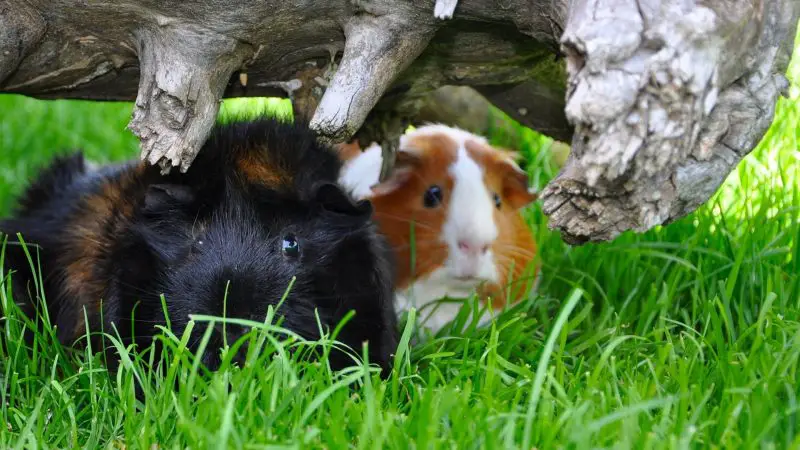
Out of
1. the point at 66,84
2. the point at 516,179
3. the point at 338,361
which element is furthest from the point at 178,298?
the point at 516,179

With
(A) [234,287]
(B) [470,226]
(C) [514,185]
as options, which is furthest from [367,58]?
(C) [514,185]

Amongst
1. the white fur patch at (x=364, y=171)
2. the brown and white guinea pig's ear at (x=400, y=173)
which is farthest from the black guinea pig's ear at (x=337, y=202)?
the white fur patch at (x=364, y=171)

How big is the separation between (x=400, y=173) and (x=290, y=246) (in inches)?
34.1

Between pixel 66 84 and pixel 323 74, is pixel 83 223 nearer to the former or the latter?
pixel 66 84

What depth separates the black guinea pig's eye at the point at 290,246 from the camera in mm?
2230

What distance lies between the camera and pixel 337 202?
2.29 metres

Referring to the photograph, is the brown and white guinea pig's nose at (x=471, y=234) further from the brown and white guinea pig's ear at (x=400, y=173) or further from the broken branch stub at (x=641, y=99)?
the broken branch stub at (x=641, y=99)

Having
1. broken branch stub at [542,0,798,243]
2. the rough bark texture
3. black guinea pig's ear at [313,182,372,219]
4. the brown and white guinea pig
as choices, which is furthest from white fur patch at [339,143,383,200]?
broken branch stub at [542,0,798,243]

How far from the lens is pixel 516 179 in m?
3.16

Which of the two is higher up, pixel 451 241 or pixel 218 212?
pixel 218 212

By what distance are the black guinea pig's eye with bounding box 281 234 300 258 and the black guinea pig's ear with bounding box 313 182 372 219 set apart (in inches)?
4.4

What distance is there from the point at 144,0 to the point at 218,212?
50 cm

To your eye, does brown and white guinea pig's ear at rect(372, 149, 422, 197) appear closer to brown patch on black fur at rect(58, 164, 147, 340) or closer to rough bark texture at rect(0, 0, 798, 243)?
rough bark texture at rect(0, 0, 798, 243)

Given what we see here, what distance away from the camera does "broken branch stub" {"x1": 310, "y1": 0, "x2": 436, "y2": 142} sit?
216 centimetres
